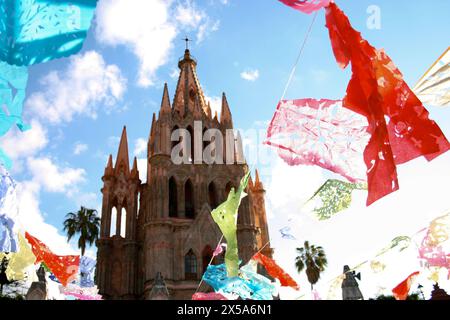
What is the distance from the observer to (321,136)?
28.2 ft

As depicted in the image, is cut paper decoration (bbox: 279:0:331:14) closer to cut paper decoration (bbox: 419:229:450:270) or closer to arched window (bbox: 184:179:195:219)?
cut paper decoration (bbox: 419:229:450:270)

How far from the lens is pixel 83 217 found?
40.2m

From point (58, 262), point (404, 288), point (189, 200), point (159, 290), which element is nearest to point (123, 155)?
point (189, 200)

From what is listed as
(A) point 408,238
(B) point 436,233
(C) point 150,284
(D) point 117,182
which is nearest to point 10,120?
(B) point 436,233

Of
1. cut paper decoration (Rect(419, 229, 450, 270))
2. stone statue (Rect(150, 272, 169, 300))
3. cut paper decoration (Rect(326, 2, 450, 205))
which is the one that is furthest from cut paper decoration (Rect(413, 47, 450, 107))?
stone statue (Rect(150, 272, 169, 300))

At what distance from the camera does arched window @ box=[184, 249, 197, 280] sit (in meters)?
29.4

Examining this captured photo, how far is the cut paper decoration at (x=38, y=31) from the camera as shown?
5.17 m

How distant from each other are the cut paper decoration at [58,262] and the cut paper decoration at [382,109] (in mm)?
11880

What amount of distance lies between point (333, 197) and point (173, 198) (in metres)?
25.9

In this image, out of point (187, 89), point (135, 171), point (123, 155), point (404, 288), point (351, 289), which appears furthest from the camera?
point (187, 89)

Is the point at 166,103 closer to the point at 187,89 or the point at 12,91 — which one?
the point at 187,89
